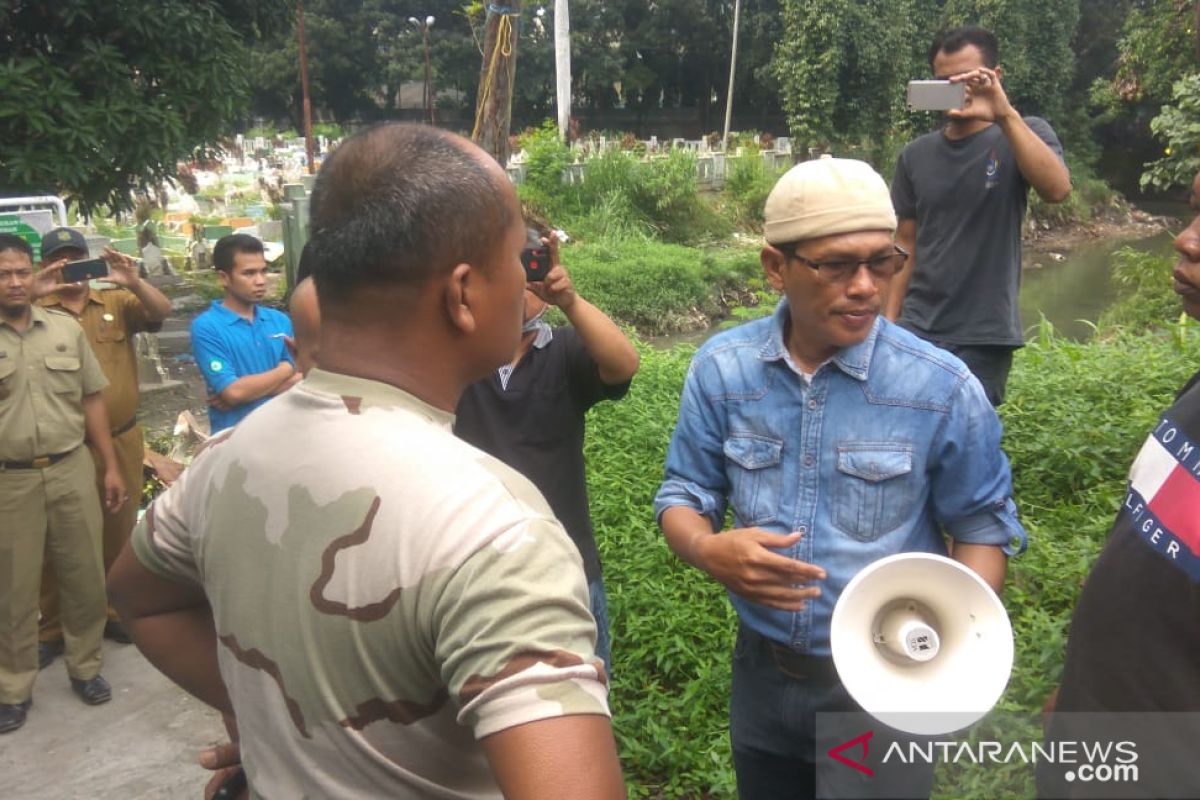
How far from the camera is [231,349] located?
416 centimetres

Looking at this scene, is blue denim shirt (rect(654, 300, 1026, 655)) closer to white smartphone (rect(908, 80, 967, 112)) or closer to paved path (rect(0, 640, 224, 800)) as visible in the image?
white smartphone (rect(908, 80, 967, 112))

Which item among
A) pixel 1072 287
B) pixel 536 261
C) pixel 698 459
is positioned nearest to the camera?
pixel 698 459

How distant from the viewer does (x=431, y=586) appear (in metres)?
1.04

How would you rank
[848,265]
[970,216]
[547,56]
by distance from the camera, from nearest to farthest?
[848,265] < [970,216] < [547,56]

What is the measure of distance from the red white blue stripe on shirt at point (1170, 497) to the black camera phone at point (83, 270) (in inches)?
158

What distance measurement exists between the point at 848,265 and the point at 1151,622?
774 millimetres

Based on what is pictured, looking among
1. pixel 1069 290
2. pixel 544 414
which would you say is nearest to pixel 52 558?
pixel 544 414

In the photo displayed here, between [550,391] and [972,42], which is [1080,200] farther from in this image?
[550,391]

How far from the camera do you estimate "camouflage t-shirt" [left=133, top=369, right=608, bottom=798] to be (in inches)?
40.3

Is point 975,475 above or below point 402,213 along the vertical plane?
below

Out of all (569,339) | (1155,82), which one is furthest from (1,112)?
(1155,82)

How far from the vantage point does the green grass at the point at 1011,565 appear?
316 centimetres

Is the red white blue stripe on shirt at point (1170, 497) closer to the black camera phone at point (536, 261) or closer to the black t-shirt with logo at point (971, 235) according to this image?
the black camera phone at point (536, 261)

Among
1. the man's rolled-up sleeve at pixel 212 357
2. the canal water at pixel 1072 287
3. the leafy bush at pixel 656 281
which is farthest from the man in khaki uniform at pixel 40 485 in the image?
the canal water at pixel 1072 287
